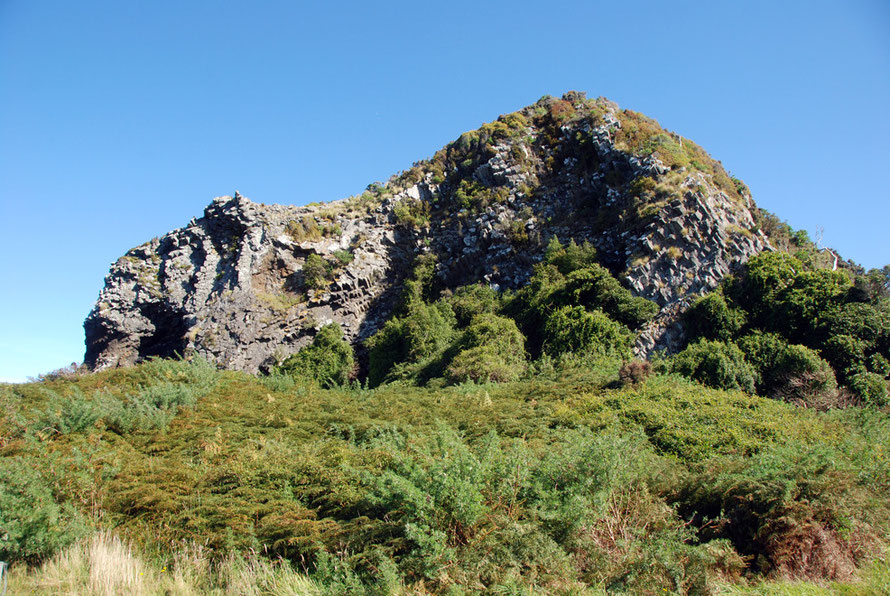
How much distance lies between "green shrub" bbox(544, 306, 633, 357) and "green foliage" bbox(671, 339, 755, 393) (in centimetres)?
298

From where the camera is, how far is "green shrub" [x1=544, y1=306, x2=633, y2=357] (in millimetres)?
20677

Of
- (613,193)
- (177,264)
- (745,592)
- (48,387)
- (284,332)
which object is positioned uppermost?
(177,264)

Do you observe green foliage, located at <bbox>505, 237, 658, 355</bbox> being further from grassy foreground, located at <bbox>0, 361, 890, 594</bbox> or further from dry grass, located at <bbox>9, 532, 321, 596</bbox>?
dry grass, located at <bbox>9, 532, 321, 596</bbox>

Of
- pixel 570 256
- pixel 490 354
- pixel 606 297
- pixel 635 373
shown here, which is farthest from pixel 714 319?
pixel 490 354

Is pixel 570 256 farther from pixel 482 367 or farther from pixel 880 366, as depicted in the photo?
pixel 880 366

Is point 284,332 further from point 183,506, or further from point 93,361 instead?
point 183,506

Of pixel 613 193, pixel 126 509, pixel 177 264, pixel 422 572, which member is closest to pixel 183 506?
pixel 126 509

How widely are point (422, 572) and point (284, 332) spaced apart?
28401mm

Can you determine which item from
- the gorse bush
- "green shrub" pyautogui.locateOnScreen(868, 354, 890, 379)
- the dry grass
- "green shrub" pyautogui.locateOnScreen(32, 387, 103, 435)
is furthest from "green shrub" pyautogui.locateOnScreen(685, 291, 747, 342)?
"green shrub" pyautogui.locateOnScreen(32, 387, 103, 435)

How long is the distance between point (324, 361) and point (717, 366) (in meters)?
21.6

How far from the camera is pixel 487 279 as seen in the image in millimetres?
31328

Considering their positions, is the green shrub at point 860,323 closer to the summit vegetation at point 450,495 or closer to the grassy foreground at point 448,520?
the summit vegetation at point 450,495

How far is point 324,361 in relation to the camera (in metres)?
30.0

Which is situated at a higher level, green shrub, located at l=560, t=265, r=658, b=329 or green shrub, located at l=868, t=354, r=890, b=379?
green shrub, located at l=560, t=265, r=658, b=329
